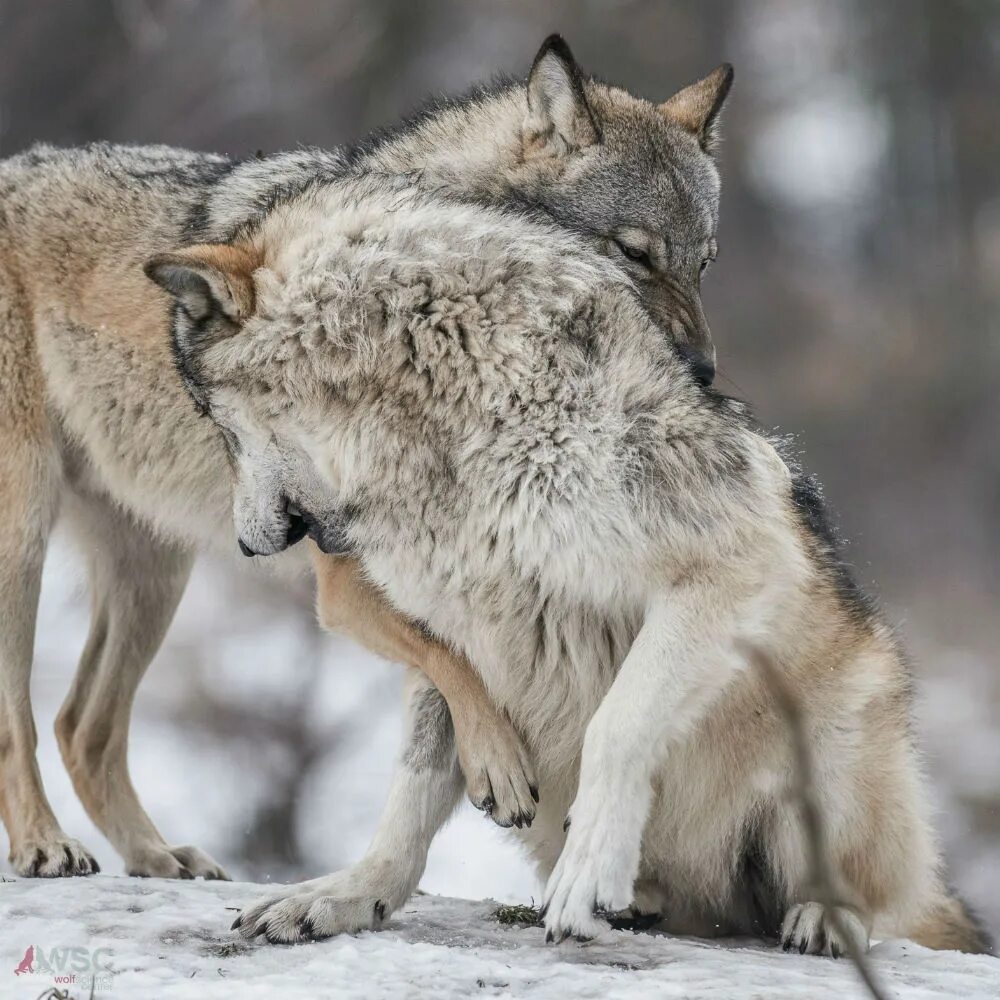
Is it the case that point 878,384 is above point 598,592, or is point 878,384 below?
above

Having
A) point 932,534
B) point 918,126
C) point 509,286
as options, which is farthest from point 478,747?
point 918,126

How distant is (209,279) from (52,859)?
185 centimetres

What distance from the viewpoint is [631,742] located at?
122 inches

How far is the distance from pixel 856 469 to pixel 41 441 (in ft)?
28.6

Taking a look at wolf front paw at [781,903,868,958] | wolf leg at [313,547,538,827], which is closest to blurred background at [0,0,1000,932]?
wolf leg at [313,547,538,827]

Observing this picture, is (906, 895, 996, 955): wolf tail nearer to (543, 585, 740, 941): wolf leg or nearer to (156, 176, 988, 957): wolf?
(156, 176, 988, 957): wolf

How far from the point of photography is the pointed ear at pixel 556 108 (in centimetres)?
459

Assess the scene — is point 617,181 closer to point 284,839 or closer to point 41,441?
point 41,441

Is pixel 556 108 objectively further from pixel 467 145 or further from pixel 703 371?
pixel 703 371

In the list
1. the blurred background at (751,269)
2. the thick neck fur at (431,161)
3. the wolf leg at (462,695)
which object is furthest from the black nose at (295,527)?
the blurred background at (751,269)

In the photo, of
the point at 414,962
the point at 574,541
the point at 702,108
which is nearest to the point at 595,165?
the point at 702,108

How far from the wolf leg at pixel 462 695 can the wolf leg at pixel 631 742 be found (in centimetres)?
32

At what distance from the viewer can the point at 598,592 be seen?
3.23 m

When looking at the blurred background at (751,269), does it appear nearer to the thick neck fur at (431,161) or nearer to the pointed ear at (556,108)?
the thick neck fur at (431,161)
